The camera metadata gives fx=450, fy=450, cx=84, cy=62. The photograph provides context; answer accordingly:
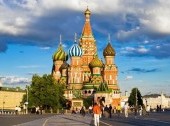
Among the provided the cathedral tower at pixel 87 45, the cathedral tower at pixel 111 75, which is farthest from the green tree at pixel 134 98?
the cathedral tower at pixel 87 45

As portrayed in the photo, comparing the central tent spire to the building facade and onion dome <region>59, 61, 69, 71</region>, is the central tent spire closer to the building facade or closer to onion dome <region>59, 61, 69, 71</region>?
onion dome <region>59, 61, 69, 71</region>

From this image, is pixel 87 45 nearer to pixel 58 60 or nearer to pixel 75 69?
pixel 58 60

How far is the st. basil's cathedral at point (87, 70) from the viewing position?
120m

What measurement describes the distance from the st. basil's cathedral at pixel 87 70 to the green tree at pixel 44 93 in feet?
66.0

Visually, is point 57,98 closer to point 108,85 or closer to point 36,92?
point 36,92

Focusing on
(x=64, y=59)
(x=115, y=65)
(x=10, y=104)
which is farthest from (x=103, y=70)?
(x=10, y=104)

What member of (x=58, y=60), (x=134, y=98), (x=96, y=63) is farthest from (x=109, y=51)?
(x=134, y=98)

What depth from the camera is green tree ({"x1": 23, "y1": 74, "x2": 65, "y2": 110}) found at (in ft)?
311

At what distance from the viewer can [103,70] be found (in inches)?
5079

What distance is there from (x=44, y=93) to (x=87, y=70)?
33.2m

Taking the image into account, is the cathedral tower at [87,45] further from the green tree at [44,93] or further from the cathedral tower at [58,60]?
the green tree at [44,93]

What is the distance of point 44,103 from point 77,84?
27.9 metres

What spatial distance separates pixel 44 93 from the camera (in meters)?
95.4

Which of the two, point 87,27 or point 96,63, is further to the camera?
point 87,27
